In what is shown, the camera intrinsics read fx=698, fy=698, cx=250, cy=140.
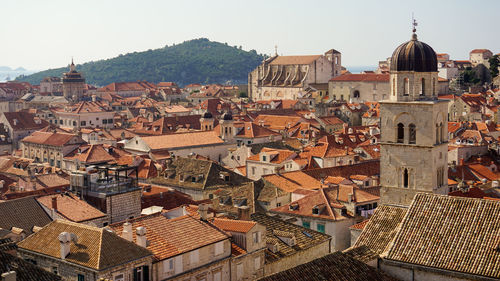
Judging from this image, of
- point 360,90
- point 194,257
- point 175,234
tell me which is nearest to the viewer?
point 194,257

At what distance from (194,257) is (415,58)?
1808 centimetres

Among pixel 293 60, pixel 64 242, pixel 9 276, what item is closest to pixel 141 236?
pixel 64 242

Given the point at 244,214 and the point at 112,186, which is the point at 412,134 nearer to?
the point at 244,214

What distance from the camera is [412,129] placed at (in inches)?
1560

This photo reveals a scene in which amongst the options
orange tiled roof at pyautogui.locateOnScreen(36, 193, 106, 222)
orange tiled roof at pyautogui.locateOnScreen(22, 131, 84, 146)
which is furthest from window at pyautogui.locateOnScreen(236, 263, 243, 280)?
orange tiled roof at pyautogui.locateOnScreen(22, 131, 84, 146)

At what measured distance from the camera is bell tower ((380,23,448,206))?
3903 centimetres

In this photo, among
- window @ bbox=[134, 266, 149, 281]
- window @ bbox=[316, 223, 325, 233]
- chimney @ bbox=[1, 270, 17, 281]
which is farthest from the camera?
window @ bbox=[316, 223, 325, 233]

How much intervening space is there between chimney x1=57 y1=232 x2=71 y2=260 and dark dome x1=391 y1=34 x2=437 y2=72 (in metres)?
21.5

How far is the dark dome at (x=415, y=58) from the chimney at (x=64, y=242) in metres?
21.5

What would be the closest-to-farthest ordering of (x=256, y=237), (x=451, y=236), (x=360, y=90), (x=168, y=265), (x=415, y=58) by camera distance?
(x=451, y=236)
(x=168, y=265)
(x=256, y=237)
(x=415, y=58)
(x=360, y=90)

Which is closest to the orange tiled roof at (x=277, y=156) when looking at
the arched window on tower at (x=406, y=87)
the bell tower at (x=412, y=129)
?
the bell tower at (x=412, y=129)

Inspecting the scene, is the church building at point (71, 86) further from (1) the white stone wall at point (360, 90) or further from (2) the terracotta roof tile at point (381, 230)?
(2) the terracotta roof tile at point (381, 230)

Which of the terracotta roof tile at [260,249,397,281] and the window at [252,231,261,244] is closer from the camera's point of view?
the terracotta roof tile at [260,249,397,281]

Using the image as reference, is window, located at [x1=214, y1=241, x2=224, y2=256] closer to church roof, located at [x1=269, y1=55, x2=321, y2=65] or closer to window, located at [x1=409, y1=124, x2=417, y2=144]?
window, located at [x1=409, y1=124, x2=417, y2=144]
